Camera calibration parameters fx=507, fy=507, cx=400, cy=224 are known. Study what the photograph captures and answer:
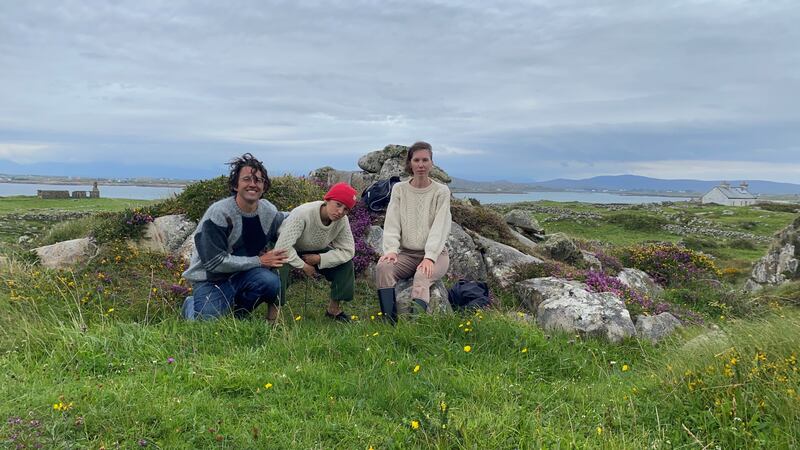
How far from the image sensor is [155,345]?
19.4 feet

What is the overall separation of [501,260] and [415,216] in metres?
4.36

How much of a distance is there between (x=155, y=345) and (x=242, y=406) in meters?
1.87

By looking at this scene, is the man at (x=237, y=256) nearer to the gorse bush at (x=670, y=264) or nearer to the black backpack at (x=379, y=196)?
the black backpack at (x=379, y=196)

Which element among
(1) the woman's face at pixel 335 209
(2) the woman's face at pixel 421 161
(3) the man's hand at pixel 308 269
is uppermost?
(2) the woman's face at pixel 421 161

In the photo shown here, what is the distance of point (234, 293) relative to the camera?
7.18 m

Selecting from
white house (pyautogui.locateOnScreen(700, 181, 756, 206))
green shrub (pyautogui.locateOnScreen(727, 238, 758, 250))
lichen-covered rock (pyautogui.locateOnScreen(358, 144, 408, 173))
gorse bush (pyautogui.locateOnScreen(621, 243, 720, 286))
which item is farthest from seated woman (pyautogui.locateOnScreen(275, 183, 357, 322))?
white house (pyautogui.locateOnScreen(700, 181, 756, 206))

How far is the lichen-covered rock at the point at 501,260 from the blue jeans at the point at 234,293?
557cm

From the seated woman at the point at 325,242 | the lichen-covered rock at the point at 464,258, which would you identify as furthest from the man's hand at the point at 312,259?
the lichen-covered rock at the point at 464,258

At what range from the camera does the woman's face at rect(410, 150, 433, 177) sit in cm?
771

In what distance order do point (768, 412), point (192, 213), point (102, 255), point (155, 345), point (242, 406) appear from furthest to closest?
point (192, 213) → point (102, 255) → point (155, 345) → point (242, 406) → point (768, 412)

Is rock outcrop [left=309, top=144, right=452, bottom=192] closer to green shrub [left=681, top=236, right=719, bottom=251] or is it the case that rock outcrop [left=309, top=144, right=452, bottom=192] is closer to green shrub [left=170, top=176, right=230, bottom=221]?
green shrub [left=170, top=176, right=230, bottom=221]

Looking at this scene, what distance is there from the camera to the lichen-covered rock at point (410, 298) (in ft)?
24.8

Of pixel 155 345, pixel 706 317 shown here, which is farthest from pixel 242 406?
pixel 706 317

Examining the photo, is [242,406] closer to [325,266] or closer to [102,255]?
[325,266]
